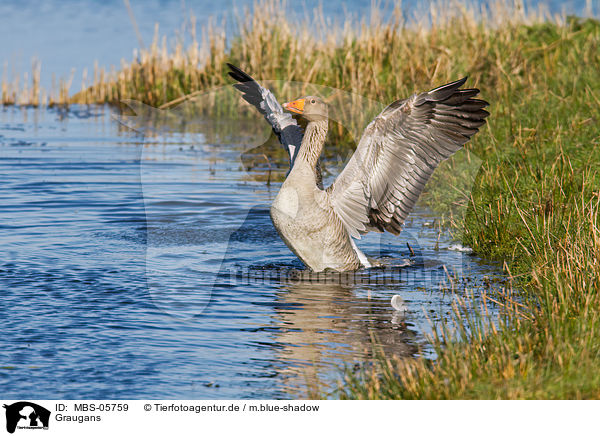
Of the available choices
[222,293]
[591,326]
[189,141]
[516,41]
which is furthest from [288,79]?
[591,326]

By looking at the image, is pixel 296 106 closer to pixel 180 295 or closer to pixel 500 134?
pixel 180 295

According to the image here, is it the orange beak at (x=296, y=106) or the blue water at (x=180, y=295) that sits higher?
the orange beak at (x=296, y=106)

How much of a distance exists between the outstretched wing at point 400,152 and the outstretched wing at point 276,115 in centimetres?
94

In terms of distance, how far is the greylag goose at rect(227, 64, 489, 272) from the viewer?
24.2ft

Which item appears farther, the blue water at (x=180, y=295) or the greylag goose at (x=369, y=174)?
the greylag goose at (x=369, y=174)

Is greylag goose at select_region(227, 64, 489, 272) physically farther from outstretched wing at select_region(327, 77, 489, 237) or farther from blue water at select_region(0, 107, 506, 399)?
blue water at select_region(0, 107, 506, 399)

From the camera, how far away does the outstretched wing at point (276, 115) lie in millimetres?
8758

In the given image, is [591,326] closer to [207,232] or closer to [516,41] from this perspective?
[207,232]

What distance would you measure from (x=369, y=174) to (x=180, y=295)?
214cm
